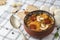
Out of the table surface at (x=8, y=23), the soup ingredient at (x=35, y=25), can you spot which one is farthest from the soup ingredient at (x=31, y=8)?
the soup ingredient at (x=35, y=25)

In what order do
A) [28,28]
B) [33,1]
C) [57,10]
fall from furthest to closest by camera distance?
1. [33,1]
2. [57,10]
3. [28,28]

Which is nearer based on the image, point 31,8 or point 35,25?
point 35,25

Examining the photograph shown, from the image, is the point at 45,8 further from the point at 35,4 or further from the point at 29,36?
the point at 29,36

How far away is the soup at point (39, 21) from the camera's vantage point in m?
0.70

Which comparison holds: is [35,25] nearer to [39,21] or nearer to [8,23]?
[39,21]

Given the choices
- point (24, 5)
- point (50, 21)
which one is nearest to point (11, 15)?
point (24, 5)

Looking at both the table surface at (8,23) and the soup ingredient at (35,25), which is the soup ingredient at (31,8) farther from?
the soup ingredient at (35,25)

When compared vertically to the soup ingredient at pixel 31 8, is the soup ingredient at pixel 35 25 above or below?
above

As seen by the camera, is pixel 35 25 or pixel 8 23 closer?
pixel 35 25

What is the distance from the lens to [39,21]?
28.8 inches

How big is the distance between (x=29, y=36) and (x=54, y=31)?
121 millimetres

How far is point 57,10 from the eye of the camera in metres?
0.83

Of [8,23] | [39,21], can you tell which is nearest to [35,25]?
[39,21]

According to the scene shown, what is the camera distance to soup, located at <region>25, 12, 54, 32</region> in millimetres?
703
